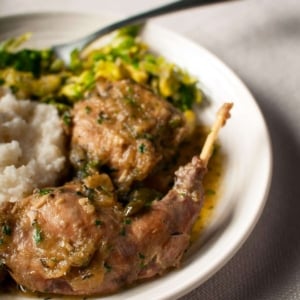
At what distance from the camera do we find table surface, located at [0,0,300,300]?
399 centimetres

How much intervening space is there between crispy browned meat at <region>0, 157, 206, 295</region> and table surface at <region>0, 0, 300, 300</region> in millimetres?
536

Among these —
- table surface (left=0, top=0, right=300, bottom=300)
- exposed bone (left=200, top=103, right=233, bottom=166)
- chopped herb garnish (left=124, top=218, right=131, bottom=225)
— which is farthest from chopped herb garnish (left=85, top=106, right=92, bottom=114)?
table surface (left=0, top=0, right=300, bottom=300)

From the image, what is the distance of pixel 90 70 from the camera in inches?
221

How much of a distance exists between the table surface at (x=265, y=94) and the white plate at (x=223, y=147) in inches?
13.5

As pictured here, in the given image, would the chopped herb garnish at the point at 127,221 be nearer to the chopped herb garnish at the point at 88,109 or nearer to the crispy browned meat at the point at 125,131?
the crispy browned meat at the point at 125,131

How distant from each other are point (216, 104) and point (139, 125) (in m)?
0.99

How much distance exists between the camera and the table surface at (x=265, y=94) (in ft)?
13.1

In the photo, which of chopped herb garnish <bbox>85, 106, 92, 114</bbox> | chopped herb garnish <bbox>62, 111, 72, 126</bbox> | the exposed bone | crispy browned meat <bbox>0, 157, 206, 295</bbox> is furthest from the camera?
chopped herb garnish <bbox>62, 111, 72, 126</bbox>

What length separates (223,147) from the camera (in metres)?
4.88

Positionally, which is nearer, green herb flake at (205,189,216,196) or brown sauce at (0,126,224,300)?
brown sauce at (0,126,224,300)

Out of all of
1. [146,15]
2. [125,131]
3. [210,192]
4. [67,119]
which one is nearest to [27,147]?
[67,119]

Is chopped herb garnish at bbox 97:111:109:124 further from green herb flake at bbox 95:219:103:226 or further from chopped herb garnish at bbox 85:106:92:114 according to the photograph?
green herb flake at bbox 95:219:103:226

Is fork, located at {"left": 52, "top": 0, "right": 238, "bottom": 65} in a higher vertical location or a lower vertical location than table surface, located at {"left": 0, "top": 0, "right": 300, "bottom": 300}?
higher

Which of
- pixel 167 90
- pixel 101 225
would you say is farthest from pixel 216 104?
pixel 101 225
